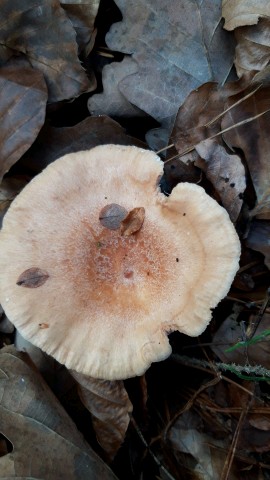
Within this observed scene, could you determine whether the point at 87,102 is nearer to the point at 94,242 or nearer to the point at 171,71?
the point at 171,71

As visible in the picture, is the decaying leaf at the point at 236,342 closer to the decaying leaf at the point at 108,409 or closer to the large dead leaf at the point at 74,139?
the decaying leaf at the point at 108,409

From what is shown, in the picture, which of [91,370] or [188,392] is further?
[188,392]

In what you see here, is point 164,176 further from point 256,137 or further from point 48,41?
point 48,41

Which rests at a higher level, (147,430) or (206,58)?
(206,58)

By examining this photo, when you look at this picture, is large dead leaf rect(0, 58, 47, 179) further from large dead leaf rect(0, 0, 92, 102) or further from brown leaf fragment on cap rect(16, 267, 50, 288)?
brown leaf fragment on cap rect(16, 267, 50, 288)

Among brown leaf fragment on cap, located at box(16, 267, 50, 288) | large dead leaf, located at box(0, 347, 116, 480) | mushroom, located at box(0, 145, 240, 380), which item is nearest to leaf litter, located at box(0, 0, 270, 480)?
large dead leaf, located at box(0, 347, 116, 480)

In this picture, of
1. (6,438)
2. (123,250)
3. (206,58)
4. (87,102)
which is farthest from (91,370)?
(206,58)
